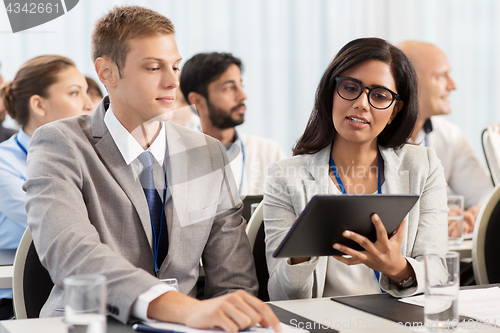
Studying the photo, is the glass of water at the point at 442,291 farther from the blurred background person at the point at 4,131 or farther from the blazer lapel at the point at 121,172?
the blurred background person at the point at 4,131

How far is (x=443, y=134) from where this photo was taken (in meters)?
2.90

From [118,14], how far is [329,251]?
0.81 m

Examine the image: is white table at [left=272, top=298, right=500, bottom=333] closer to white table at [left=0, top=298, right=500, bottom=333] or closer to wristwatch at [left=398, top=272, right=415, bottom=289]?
white table at [left=0, top=298, right=500, bottom=333]

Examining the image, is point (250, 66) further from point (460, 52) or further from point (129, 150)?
point (129, 150)

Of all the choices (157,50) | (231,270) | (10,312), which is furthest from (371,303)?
(10,312)

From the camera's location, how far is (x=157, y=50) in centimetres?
131

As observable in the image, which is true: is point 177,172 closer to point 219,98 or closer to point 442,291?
point 442,291

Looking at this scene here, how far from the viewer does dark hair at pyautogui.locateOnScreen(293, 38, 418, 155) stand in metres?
1.45

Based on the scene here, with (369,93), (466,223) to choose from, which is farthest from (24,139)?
(466,223)

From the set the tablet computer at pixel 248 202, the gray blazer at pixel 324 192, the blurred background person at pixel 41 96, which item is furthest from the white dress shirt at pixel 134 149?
the blurred background person at pixel 41 96

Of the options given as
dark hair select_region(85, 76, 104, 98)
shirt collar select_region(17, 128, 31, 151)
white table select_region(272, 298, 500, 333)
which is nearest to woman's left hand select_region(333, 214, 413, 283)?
white table select_region(272, 298, 500, 333)

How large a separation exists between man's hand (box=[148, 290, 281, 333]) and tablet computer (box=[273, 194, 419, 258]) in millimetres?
137

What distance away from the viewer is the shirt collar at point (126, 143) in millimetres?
1279

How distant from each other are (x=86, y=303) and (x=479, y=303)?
79 cm
